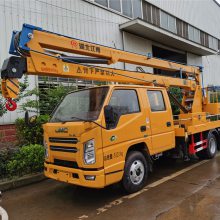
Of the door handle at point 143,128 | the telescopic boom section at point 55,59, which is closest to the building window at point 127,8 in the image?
the telescopic boom section at point 55,59

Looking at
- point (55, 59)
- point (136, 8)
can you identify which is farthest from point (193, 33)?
point (55, 59)

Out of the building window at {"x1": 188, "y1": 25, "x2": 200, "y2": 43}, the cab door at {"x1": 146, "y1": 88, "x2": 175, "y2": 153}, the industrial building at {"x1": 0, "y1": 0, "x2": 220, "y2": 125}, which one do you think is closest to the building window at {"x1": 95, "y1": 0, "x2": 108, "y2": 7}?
the industrial building at {"x1": 0, "y1": 0, "x2": 220, "y2": 125}

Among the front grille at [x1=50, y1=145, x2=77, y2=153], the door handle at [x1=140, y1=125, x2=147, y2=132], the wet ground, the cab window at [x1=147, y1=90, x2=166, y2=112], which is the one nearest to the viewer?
the wet ground

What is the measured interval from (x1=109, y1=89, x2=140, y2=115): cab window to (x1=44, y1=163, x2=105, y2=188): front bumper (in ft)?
4.25

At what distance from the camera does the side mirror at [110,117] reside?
15.3ft

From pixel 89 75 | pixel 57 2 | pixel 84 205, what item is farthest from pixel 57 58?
pixel 57 2

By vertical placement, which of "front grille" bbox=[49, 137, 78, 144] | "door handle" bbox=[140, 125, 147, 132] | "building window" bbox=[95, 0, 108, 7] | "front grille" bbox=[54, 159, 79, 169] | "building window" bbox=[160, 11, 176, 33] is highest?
"building window" bbox=[160, 11, 176, 33]

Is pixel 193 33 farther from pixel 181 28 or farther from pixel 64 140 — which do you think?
pixel 64 140

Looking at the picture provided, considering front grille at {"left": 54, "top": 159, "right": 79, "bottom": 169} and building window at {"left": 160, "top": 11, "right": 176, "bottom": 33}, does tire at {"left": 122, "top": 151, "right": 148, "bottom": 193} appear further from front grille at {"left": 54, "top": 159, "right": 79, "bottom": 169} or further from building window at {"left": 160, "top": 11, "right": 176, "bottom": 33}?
building window at {"left": 160, "top": 11, "right": 176, "bottom": 33}

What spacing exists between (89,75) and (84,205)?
257cm

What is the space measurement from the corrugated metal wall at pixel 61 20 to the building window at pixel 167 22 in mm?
3818

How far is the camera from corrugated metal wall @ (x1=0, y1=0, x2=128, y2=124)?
905 cm

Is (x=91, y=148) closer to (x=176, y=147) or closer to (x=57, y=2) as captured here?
(x=176, y=147)

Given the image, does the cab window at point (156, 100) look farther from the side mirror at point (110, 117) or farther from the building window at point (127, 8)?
the building window at point (127, 8)
